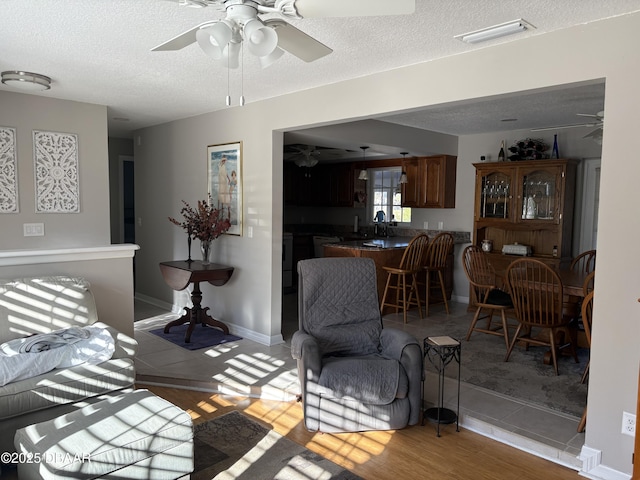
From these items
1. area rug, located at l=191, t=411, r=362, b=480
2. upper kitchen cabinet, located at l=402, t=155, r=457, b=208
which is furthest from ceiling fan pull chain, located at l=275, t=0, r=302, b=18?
upper kitchen cabinet, located at l=402, t=155, r=457, b=208

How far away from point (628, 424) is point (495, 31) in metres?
2.13

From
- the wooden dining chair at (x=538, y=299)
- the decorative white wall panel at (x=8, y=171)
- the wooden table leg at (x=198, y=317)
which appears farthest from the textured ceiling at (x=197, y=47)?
the wooden table leg at (x=198, y=317)

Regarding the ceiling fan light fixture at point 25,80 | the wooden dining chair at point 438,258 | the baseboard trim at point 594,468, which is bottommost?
the baseboard trim at point 594,468

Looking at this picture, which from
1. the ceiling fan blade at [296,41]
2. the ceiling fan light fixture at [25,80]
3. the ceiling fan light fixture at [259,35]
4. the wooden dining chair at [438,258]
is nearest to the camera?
the ceiling fan light fixture at [259,35]

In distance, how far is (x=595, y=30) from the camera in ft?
7.91

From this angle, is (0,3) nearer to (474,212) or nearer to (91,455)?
(91,455)

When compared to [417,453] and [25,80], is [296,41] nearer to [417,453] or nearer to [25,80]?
[417,453]

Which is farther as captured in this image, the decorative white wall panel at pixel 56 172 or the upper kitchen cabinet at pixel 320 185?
the upper kitchen cabinet at pixel 320 185

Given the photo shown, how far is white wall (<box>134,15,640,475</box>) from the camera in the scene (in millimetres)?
2344

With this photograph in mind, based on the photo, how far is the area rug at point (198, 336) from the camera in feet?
14.7

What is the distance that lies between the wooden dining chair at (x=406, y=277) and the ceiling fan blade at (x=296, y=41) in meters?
3.28

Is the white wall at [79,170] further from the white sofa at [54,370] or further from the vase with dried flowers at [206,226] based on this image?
the white sofa at [54,370]

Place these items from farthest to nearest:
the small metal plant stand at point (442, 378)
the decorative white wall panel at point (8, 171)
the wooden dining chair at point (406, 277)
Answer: the wooden dining chair at point (406, 277) → the decorative white wall panel at point (8, 171) → the small metal plant stand at point (442, 378)

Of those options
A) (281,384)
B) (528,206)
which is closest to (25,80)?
(281,384)
